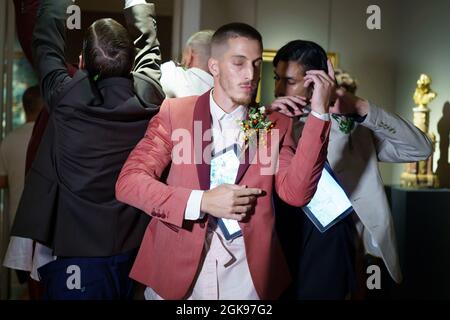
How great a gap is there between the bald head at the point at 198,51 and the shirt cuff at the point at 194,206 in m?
0.46

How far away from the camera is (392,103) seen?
98.5 inches

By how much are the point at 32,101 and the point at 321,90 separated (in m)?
1.11

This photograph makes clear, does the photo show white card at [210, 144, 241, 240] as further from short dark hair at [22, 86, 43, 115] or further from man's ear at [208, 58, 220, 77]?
short dark hair at [22, 86, 43, 115]

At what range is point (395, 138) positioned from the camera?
1951 millimetres

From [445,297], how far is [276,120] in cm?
158

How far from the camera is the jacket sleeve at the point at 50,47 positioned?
1823mm

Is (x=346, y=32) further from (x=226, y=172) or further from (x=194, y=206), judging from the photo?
(x=194, y=206)

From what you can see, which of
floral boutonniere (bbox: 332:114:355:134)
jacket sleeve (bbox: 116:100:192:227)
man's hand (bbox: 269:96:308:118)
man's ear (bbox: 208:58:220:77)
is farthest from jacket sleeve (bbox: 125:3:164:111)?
floral boutonniere (bbox: 332:114:355:134)

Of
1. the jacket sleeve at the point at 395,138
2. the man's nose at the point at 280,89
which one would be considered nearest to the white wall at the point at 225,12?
the man's nose at the point at 280,89

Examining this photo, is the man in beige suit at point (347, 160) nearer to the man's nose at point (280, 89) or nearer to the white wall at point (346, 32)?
the man's nose at point (280, 89)

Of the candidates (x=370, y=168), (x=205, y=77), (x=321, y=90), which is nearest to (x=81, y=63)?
(x=205, y=77)

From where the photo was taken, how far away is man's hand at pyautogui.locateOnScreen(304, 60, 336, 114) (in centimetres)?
157
